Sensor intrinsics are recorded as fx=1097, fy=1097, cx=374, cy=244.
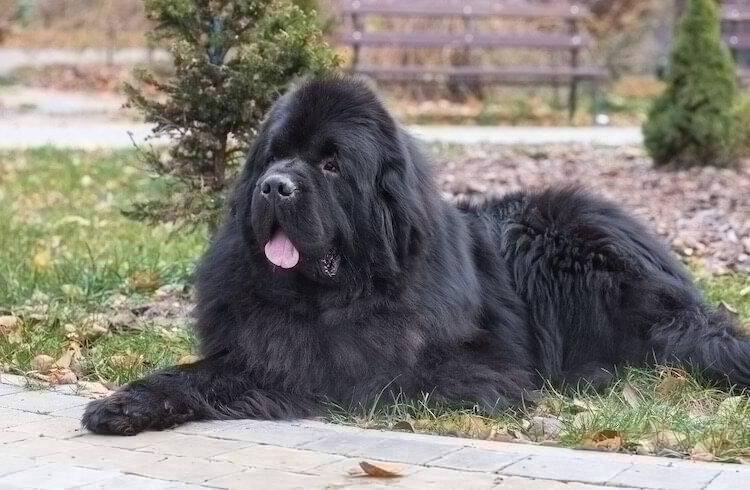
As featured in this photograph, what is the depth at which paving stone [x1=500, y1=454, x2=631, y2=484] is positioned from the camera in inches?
125

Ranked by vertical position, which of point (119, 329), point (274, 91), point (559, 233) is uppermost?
point (274, 91)

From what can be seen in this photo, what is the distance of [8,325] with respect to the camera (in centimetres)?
535

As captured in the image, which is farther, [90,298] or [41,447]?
[90,298]

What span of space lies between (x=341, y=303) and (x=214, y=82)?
1.88 meters

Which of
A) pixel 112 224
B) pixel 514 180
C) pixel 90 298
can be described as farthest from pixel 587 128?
pixel 90 298

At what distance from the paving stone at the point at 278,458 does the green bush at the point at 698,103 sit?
7533mm

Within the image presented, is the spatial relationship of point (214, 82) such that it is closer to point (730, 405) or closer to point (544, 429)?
point (544, 429)

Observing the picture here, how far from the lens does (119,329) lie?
5.53 m

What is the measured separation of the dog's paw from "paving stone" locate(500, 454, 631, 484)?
1227 mm

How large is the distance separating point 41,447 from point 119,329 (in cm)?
199

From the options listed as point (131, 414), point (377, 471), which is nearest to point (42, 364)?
point (131, 414)

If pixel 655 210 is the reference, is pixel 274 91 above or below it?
above

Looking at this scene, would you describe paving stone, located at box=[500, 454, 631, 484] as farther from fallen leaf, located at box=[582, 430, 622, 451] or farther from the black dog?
the black dog

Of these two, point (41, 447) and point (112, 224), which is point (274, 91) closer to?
point (41, 447)
